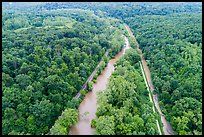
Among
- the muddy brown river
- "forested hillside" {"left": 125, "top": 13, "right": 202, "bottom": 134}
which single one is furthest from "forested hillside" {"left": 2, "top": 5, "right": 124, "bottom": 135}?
"forested hillside" {"left": 125, "top": 13, "right": 202, "bottom": 134}

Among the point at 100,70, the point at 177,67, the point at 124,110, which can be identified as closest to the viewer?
the point at 124,110

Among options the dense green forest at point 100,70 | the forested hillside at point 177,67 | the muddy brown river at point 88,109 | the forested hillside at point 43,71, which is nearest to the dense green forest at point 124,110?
the dense green forest at point 100,70

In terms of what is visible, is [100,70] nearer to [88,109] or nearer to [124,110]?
[88,109]

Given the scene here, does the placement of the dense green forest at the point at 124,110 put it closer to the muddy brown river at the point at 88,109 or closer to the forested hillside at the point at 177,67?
the muddy brown river at the point at 88,109

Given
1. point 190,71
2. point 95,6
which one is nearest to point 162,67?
point 190,71

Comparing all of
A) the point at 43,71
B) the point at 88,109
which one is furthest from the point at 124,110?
the point at 43,71

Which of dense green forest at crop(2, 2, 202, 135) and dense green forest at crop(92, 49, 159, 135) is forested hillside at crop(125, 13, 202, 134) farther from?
dense green forest at crop(92, 49, 159, 135)
